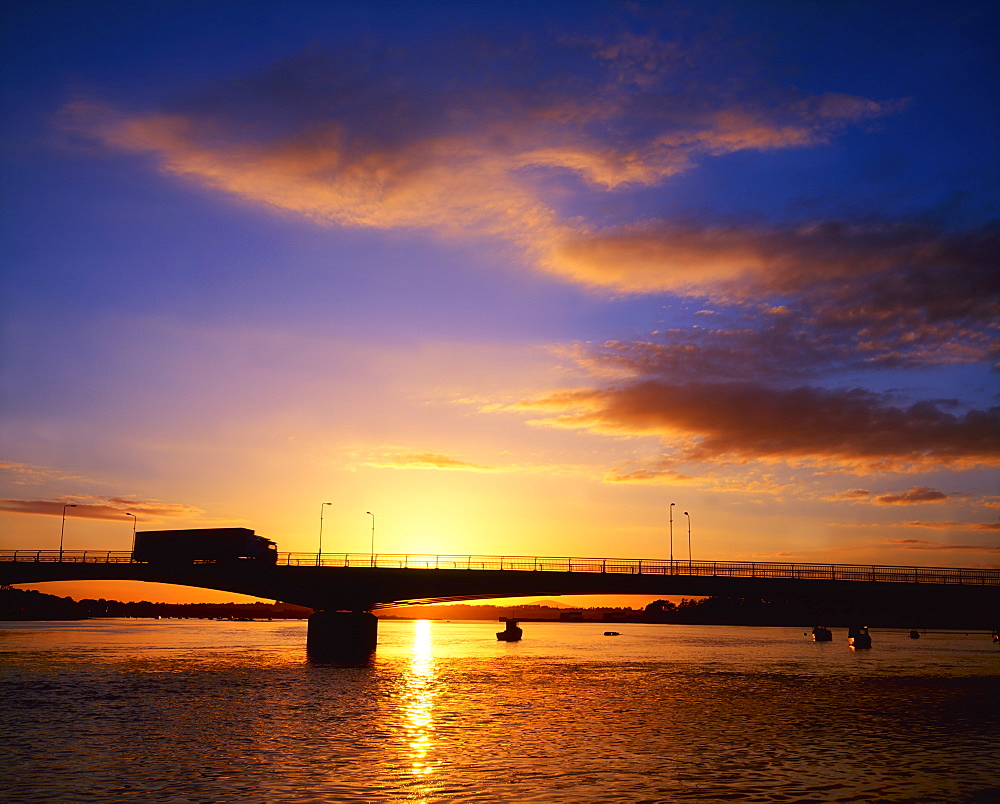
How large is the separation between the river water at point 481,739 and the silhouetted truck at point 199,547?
18.2 metres

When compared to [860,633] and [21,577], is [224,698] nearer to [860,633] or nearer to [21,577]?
[21,577]

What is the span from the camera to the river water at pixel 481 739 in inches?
1118

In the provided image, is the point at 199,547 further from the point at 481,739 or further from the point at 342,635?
the point at 481,739

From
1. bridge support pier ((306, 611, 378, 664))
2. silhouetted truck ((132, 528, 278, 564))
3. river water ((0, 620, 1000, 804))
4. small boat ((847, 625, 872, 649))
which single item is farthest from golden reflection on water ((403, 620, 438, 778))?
small boat ((847, 625, 872, 649))

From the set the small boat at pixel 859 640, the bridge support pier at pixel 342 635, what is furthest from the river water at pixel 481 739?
the small boat at pixel 859 640

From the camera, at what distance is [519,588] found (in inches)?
3627

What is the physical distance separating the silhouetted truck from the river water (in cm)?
1817

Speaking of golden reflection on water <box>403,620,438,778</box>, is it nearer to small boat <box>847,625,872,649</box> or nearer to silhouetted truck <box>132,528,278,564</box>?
silhouetted truck <box>132,528,278,564</box>

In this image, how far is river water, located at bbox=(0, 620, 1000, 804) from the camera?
93.2 feet

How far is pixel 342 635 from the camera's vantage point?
347 ft

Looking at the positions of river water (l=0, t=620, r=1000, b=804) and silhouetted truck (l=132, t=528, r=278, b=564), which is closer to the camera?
river water (l=0, t=620, r=1000, b=804)

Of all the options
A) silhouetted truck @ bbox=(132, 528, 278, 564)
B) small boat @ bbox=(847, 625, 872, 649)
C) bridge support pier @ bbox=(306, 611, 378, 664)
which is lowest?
small boat @ bbox=(847, 625, 872, 649)

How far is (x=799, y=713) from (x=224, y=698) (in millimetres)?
38503

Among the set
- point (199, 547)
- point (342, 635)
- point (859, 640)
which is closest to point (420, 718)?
point (199, 547)
